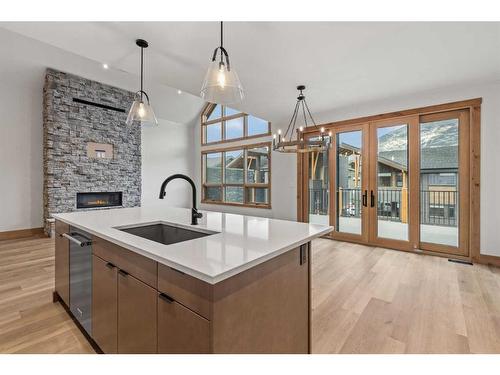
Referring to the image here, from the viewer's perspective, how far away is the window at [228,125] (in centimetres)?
666

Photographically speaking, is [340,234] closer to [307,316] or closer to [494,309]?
[494,309]

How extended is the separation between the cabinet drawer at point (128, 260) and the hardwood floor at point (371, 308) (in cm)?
77

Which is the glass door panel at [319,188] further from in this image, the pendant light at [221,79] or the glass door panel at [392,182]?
the pendant light at [221,79]

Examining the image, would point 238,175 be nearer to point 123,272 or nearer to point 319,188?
point 319,188

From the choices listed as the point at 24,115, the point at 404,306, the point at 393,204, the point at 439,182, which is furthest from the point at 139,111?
the point at 439,182

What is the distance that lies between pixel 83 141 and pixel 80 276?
4690 mm

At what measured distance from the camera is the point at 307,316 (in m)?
1.47

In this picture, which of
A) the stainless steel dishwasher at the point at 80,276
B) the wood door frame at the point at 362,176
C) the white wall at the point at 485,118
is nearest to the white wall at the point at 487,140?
the white wall at the point at 485,118

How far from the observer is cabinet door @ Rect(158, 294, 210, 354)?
0.92 m

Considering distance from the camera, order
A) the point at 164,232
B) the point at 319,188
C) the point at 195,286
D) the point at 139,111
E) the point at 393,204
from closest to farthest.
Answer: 1. the point at 195,286
2. the point at 164,232
3. the point at 139,111
4. the point at 393,204
5. the point at 319,188

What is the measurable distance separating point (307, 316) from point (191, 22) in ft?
8.35

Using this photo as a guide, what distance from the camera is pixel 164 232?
191 cm

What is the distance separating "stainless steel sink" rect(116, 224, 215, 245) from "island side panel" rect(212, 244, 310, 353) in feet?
2.23

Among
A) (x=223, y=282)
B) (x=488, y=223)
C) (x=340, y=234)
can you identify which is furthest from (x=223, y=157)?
(x=223, y=282)
